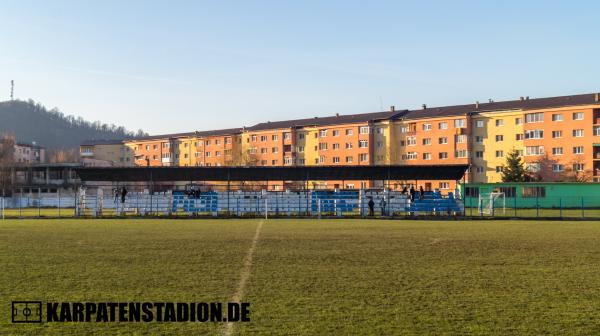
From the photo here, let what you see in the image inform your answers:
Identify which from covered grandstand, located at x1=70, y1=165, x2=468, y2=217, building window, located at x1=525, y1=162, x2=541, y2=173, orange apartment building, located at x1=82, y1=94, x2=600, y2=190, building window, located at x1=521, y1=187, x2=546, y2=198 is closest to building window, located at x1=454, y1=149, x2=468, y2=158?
orange apartment building, located at x1=82, y1=94, x2=600, y2=190

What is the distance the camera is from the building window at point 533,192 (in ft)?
207

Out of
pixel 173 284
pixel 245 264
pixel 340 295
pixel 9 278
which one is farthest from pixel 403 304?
pixel 9 278

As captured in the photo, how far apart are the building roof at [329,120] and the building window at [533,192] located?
142 feet

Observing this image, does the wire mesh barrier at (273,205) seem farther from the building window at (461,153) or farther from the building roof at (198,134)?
the building roof at (198,134)

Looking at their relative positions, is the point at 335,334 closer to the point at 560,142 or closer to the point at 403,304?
the point at 403,304

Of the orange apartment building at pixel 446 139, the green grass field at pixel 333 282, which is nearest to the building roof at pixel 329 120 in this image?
the orange apartment building at pixel 446 139

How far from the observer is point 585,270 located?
46.5 feet

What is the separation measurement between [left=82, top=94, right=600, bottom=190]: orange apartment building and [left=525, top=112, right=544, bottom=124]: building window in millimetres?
143

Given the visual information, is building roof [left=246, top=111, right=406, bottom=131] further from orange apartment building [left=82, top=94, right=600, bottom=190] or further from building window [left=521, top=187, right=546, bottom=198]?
building window [left=521, top=187, right=546, bottom=198]

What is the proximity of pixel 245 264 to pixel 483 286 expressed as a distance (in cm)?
610

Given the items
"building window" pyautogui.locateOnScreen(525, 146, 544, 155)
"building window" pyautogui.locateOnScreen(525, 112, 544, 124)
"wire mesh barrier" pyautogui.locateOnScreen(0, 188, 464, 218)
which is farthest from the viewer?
"building window" pyautogui.locateOnScreen(525, 112, 544, 124)

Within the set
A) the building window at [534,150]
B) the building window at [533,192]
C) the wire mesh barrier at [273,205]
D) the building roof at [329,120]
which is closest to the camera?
the wire mesh barrier at [273,205]

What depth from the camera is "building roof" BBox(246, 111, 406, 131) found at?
354 feet

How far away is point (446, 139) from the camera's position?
9819 centimetres
